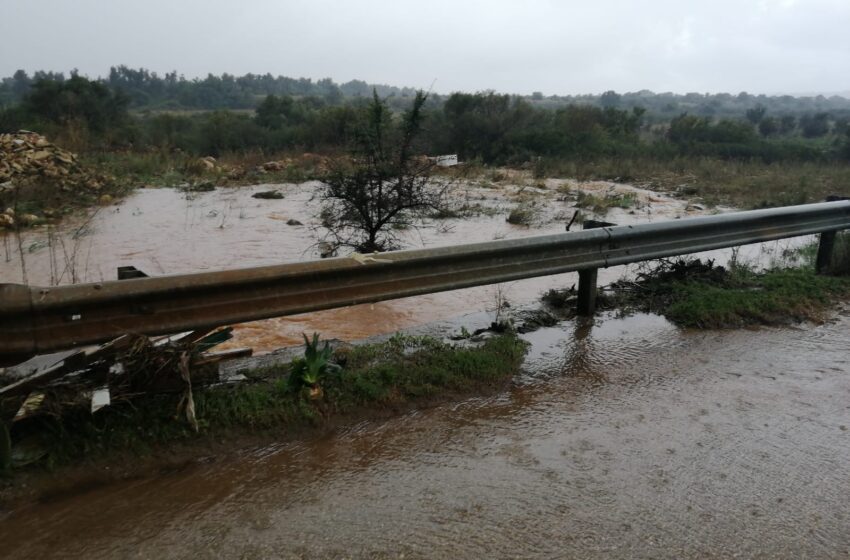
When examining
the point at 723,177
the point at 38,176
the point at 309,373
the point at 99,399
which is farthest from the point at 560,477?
the point at 723,177

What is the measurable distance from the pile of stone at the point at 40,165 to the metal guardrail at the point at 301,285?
1404 centimetres

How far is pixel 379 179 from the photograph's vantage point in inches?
363

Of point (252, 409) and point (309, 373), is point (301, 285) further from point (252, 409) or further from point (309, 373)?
point (252, 409)

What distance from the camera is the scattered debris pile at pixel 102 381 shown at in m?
3.13

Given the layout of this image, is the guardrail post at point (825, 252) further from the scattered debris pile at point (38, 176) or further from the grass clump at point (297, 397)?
the scattered debris pile at point (38, 176)

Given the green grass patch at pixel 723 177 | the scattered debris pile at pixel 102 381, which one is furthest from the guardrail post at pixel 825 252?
the green grass patch at pixel 723 177

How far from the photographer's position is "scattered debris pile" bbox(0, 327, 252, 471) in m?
3.13

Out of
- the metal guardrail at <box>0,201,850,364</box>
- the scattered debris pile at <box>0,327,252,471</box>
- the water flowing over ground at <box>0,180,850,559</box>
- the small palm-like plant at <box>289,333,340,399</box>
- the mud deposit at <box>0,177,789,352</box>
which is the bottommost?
the mud deposit at <box>0,177,789,352</box>

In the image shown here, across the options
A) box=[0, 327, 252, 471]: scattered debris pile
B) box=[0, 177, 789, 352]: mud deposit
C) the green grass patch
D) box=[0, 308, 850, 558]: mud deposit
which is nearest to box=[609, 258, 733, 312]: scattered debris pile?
box=[0, 177, 789, 352]: mud deposit

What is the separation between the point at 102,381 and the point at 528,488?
2.39 meters

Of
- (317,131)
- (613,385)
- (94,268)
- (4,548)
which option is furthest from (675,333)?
(317,131)

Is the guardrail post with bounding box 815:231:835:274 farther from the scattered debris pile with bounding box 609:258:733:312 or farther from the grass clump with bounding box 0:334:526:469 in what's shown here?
the grass clump with bounding box 0:334:526:469

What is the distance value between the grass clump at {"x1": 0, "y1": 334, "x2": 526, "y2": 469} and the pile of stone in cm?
1427

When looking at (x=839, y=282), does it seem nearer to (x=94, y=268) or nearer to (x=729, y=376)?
(x=729, y=376)
